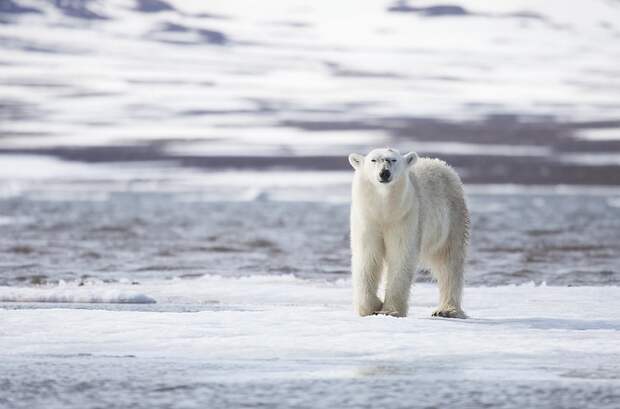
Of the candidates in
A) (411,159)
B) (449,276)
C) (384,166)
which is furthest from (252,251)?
(384,166)

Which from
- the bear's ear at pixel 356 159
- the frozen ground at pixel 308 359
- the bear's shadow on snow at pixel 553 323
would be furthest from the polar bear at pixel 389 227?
the bear's shadow on snow at pixel 553 323

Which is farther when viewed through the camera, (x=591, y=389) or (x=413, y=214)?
(x=413, y=214)

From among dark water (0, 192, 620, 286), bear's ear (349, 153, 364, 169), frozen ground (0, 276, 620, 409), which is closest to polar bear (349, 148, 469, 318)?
bear's ear (349, 153, 364, 169)

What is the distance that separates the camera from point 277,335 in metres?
8.42

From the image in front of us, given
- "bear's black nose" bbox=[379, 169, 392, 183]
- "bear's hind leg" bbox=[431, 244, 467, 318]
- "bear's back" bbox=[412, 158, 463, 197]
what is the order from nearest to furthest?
"bear's black nose" bbox=[379, 169, 392, 183] < "bear's back" bbox=[412, 158, 463, 197] < "bear's hind leg" bbox=[431, 244, 467, 318]

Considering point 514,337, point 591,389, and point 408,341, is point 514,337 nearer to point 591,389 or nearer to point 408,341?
point 408,341

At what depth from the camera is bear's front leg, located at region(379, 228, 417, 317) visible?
952 cm

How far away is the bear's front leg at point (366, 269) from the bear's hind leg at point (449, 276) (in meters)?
0.79

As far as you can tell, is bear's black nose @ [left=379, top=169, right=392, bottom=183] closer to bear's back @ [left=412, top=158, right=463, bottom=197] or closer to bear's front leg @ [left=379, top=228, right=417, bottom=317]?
bear's front leg @ [left=379, top=228, right=417, bottom=317]

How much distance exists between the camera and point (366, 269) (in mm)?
9609

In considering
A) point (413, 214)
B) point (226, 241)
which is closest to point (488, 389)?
point (413, 214)

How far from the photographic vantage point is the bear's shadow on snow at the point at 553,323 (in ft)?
30.2

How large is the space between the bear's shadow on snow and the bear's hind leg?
447 mm

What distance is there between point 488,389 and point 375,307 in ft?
10.4
